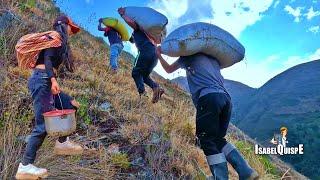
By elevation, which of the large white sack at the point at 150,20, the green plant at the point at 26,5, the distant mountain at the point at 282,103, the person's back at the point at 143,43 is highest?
the green plant at the point at 26,5

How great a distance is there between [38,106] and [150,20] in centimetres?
214

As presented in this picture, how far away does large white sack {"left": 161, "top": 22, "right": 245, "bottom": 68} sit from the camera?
543 cm

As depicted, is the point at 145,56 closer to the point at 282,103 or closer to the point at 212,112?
the point at 212,112

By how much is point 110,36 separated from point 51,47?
20.0ft

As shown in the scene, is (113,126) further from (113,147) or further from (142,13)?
(142,13)

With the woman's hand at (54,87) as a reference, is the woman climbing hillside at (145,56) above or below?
above

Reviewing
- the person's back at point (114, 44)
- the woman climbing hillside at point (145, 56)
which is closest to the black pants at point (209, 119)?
the woman climbing hillside at point (145, 56)

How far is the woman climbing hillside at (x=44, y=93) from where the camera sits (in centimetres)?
504

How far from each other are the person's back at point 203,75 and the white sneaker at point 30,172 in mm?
1746

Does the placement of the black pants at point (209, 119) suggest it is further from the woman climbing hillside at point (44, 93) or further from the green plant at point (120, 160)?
the woman climbing hillside at point (44, 93)

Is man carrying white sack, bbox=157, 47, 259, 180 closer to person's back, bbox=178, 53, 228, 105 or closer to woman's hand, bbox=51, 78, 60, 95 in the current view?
person's back, bbox=178, 53, 228, 105

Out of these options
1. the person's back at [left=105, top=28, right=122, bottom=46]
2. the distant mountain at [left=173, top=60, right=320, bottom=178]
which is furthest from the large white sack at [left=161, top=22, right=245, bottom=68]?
the distant mountain at [left=173, top=60, right=320, bottom=178]

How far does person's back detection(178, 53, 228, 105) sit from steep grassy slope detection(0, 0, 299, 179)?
3.39 ft

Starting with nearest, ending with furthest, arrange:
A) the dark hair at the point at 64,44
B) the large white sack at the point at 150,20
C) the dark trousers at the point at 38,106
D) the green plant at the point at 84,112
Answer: the dark trousers at the point at 38,106 → the dark hair at the point at 64,44 → the large white sack at the point at 150,20 → the green plant at the point at 84,112
